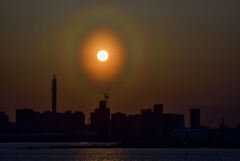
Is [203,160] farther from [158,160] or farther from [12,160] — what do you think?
[12,160]

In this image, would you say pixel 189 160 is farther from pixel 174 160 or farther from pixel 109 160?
pixel 109 160

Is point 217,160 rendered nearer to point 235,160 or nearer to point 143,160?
point 235,160

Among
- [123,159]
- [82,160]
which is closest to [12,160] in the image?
[82,160]

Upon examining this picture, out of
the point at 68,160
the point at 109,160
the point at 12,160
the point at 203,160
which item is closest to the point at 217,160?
the point at 203,160

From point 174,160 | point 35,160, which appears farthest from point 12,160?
point 174,160

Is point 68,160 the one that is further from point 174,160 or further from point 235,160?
point 235,160

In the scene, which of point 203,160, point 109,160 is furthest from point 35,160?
point 203,160
